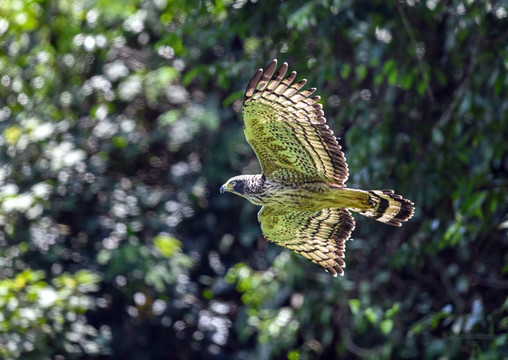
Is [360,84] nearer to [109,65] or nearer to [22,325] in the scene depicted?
[109,65]

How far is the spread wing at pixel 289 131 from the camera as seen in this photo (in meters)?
4.53

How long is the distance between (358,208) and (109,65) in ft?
13.1

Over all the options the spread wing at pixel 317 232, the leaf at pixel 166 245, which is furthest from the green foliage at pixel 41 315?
the spread wing at pixel 317 232

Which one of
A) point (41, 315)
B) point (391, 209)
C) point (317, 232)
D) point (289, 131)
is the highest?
point (289, 131)

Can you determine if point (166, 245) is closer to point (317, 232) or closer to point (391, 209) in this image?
point (317, 232)

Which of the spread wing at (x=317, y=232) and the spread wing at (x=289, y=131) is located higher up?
the spread wing at (x=289, y=131)

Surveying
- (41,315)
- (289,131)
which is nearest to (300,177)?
(289,131)

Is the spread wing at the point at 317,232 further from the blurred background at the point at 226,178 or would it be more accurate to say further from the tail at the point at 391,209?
the blurred background at the point at 226,178

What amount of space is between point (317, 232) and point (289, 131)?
3.06ft

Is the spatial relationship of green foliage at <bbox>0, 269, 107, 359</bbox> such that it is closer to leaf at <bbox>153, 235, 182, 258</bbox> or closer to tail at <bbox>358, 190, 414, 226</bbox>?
leaf at <bbox>153, 235, 182, 258</bbox>

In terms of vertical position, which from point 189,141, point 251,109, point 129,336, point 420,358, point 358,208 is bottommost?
point 129,336

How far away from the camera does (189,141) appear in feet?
26.5

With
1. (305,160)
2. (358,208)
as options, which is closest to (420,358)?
(358,208)

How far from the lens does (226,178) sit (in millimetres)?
7844
